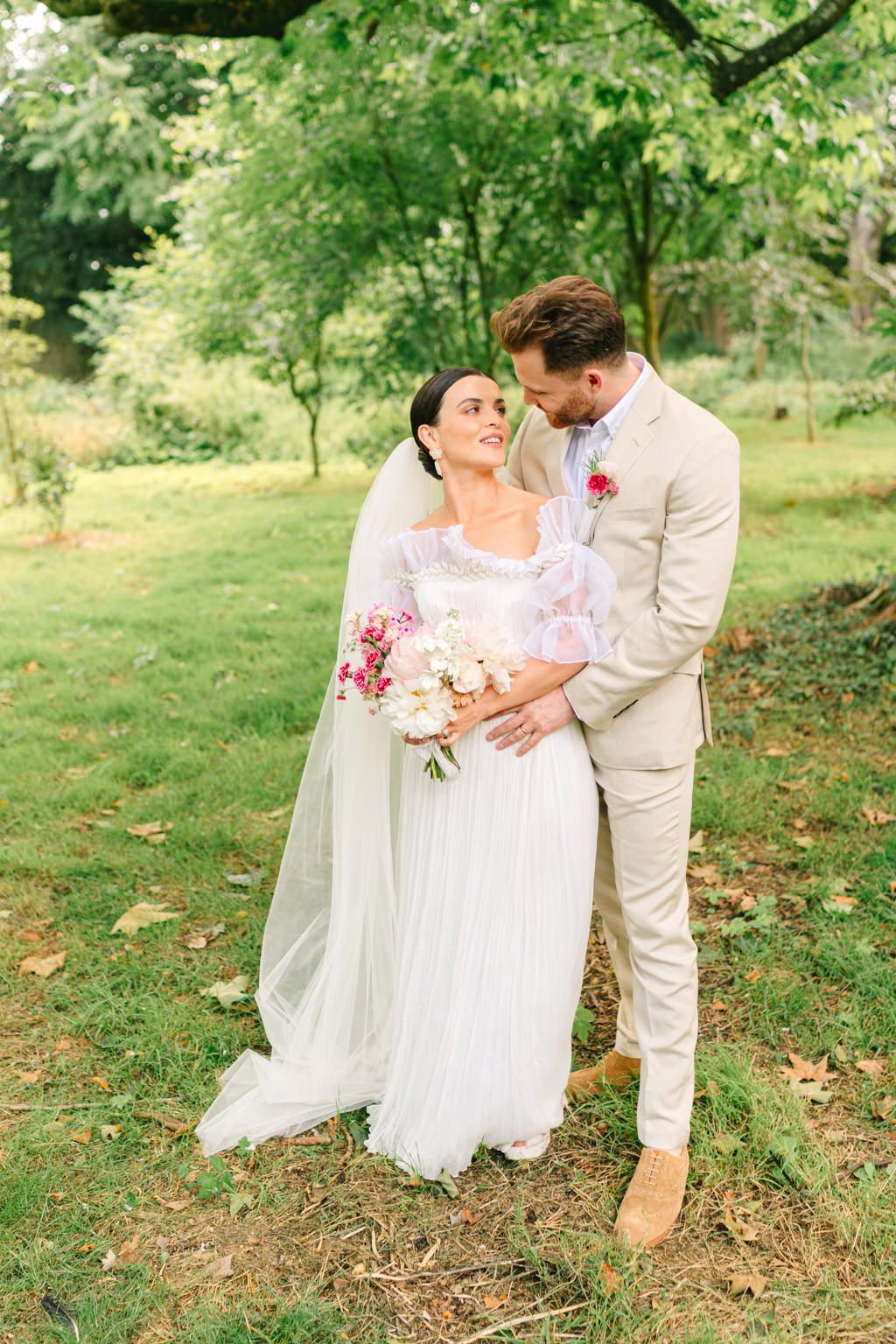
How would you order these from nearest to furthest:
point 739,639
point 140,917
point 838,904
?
1. point 838,904
2. point 140,917
3. point 739,639

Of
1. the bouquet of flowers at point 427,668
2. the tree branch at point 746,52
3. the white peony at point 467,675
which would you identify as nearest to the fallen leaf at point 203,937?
the bouquet of flowers at point 427,668

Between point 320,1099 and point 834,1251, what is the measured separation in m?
1.51

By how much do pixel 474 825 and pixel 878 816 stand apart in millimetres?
2633

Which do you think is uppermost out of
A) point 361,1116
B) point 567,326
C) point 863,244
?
point 863,244

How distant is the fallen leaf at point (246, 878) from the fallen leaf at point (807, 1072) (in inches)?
92.0

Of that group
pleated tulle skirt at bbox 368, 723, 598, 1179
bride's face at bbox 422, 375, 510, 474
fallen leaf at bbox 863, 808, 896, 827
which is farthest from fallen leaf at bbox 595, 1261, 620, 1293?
fallen leaf at bbox 863, 808, 896, 827

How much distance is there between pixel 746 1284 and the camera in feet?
8.01

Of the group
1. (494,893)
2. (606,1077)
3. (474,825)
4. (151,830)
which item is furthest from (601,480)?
(151,830)

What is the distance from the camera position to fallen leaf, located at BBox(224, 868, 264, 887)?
4.48 m

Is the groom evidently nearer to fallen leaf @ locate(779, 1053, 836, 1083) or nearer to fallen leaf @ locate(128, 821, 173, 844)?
fallen leaf @ locate(779, 1053, 836, 1083)

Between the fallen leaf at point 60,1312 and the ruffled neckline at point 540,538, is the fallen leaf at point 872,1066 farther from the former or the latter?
the fallen leaf at point 60,1312

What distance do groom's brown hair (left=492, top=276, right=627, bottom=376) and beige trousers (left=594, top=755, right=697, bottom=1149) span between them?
1063mm

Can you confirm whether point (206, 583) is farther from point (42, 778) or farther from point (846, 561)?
point (846, 561)

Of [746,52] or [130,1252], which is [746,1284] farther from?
[746,52]
